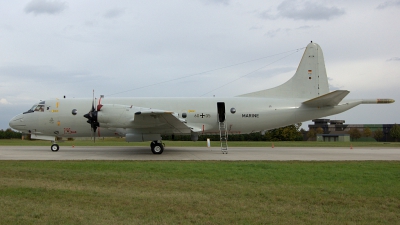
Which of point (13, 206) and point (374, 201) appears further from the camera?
point (374, 201)

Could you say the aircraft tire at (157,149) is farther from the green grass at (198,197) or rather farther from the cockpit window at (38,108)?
the green grass at (198,197)

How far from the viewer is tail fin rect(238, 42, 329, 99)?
22.8 metres

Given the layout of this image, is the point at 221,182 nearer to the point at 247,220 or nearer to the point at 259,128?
the point at 247,220

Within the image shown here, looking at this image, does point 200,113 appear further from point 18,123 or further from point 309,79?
point 18,123

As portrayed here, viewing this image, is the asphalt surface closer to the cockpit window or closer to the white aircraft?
the white aircraft

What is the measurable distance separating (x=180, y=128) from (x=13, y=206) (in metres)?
13.9

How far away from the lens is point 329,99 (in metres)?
20.5

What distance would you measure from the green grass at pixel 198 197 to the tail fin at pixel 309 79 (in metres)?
11.7

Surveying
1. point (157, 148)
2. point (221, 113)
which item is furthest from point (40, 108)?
point (221, 113)

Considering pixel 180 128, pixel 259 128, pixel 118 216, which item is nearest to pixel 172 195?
pixel 118 216

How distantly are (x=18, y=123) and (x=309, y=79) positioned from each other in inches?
771

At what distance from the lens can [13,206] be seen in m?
6.77

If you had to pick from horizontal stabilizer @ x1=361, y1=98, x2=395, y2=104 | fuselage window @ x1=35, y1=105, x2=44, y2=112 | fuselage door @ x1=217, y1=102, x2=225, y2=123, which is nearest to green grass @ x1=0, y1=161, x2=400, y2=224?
fuselage door @ x1=217, y1=102, x2=225, y2=123

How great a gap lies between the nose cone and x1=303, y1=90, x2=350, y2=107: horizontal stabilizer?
18.5 m
